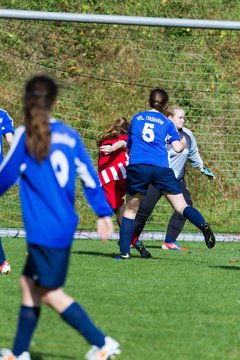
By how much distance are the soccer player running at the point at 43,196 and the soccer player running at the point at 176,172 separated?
646 centimetres

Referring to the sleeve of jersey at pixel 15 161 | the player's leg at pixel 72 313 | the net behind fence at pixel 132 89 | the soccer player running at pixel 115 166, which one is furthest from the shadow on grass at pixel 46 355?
the net behind fence at pixel 132 89

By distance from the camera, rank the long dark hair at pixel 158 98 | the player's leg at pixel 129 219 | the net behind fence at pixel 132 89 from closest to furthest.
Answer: the long dark hair at pixel 158 98 → the player's leg at pixel 129 219 → the net behind fence at pixel 132 89

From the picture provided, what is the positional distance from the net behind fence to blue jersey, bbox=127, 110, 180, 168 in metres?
4.66

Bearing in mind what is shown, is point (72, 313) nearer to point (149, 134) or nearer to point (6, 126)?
point (6, 126)

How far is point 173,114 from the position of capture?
40.0ft

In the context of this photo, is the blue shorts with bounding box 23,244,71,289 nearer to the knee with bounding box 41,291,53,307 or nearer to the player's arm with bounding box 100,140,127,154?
the knee with bounding box 41,291,53,307

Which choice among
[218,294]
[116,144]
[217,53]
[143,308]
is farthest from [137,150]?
[217,53]

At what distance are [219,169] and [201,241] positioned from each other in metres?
2.52

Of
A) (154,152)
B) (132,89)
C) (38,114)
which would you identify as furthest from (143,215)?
(38,114)

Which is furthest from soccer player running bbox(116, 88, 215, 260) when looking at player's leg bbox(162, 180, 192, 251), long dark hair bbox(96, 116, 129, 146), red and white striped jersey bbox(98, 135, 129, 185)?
player's leg bbox(162, 180, 192, 251)

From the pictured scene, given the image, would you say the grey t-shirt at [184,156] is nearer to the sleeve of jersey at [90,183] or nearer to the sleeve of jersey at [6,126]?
the sleeve of jersey at [6,126]

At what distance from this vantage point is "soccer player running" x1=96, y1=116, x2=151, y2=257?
1199 cm

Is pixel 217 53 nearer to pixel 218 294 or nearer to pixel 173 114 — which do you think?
pixel 173 114

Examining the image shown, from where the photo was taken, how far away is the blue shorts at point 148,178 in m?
10.7
